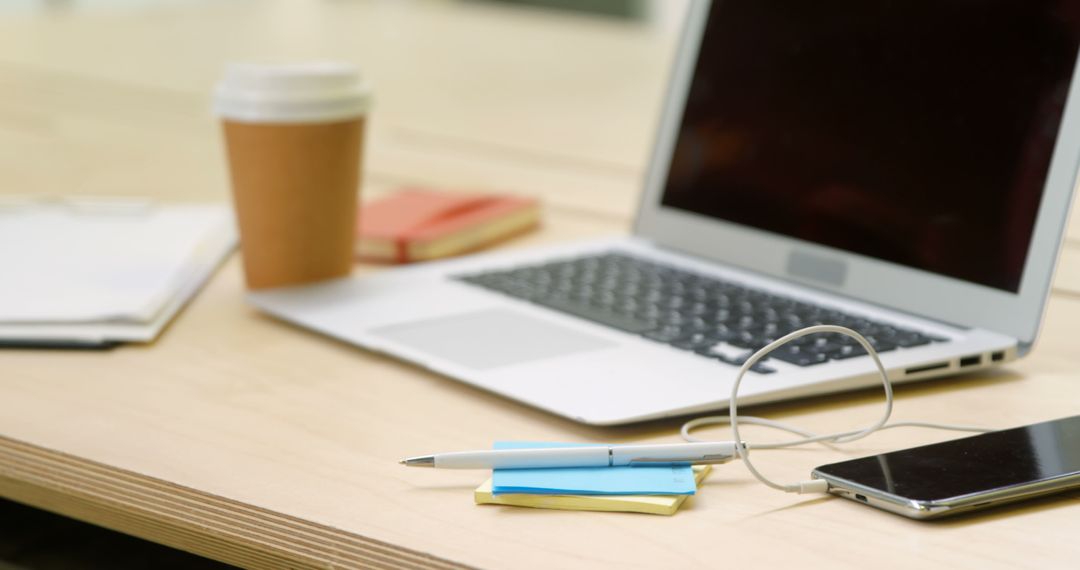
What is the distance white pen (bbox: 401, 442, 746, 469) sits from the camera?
0.65 m

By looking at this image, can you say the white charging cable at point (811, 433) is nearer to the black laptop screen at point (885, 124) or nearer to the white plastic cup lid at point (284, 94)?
the black laptop screen at point (885, 124)

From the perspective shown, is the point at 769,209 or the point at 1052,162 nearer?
the point at 1052,162

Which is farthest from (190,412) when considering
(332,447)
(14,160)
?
(14,160)

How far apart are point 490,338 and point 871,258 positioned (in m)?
0.28

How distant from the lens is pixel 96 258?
105 centimetres

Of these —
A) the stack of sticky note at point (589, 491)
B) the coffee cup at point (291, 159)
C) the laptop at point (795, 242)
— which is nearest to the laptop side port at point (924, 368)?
the laptop at point (795, 242)

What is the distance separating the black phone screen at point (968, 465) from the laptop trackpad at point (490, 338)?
0.25 meters

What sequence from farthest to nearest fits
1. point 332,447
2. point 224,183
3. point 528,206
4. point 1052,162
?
point 224,183
point 528,206
point 1052,162
point 332,447

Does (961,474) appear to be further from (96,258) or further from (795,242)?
(96,258)

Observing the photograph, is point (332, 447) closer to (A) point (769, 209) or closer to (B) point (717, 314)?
(B) point (717, 314)

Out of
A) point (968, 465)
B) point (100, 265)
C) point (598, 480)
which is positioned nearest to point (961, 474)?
point (968, 465)

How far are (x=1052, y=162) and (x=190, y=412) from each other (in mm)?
555

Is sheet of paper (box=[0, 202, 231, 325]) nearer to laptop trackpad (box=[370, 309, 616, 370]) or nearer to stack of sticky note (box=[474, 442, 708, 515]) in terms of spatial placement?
laptop trackpad (box=[370, 309, 616, 370])

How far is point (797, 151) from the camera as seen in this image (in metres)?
1.02
